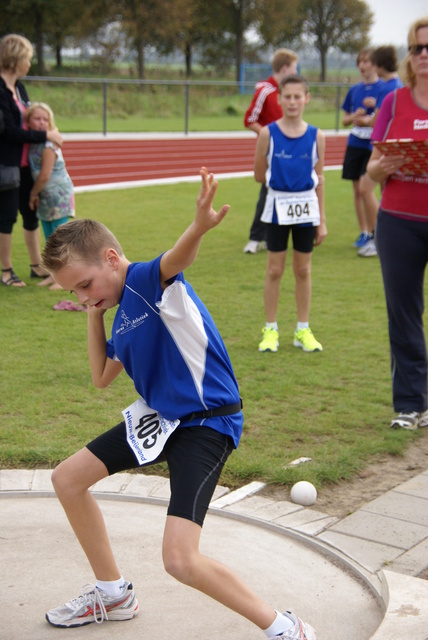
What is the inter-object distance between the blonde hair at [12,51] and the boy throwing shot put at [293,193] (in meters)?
2.54

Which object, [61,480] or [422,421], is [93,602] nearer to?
[61,480]

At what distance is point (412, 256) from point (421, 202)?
332 mm

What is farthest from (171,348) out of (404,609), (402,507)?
(402,507)

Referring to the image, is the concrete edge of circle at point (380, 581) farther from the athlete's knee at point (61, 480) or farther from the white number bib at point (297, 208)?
the white number bib at point (297, 208)

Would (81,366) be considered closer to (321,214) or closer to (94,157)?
(321,214)

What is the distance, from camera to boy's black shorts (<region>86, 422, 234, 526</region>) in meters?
2.83

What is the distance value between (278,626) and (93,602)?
2.42ft

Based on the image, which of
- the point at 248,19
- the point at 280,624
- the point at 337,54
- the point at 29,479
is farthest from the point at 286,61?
the point at 337,54

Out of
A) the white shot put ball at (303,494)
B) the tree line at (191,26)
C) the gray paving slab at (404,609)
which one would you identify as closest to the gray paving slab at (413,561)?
the gray paving slab at (404,609)

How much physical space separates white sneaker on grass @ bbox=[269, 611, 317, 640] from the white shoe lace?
0.68 metres

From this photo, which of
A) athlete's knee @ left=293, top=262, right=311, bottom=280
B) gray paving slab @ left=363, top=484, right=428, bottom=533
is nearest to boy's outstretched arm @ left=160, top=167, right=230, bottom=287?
gray paving slab @ left=363, top=484, right=428, bottom=533

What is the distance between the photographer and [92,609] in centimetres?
317

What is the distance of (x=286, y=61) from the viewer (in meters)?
8.89

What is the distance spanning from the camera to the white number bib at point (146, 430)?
116 inches
